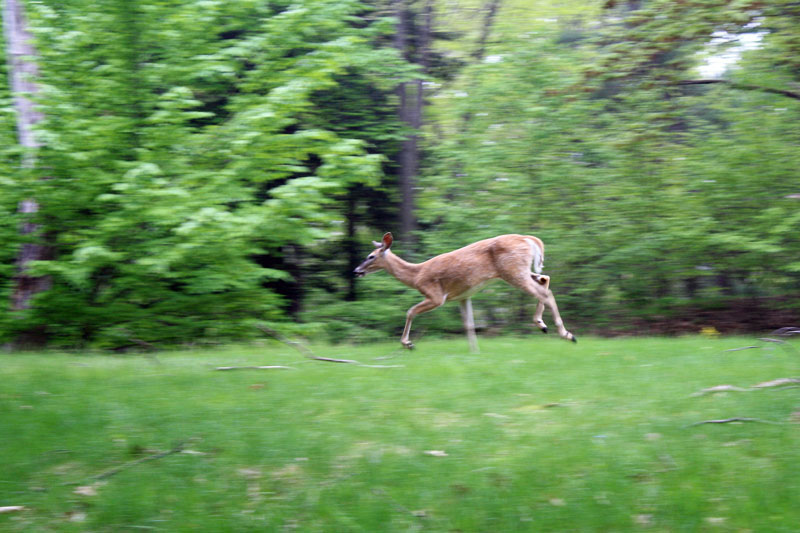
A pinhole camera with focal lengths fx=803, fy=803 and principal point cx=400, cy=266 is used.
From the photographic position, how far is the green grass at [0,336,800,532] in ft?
16.3

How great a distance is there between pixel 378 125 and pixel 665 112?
18.8 feet

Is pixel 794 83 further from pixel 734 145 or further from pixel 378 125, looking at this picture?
pixel 378 125

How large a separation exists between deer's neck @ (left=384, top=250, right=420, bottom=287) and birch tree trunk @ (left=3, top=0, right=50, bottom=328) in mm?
4778

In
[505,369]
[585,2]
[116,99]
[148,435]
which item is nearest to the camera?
[148,435]

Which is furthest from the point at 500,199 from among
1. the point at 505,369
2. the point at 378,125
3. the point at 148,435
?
the point at 148,435

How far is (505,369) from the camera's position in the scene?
8.55 meters

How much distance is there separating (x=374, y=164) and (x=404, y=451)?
6221 mm

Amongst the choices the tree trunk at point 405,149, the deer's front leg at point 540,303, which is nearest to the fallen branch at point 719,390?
the deer's front leg at point 540,303

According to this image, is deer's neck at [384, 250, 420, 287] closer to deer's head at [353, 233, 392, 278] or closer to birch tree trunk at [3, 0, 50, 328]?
deer's head at [353, 233, 392, 278]

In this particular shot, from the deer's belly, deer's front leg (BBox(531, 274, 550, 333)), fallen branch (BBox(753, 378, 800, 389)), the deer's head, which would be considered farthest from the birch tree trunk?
fallen branch (BBox(753, 378, 800, 389))

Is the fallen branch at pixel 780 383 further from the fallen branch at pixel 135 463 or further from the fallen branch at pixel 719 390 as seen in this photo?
the fallen branch at pixel 135 463

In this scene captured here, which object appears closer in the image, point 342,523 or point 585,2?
point 342,523

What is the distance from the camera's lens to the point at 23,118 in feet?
35.5

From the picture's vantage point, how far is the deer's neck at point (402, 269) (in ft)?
38.1
